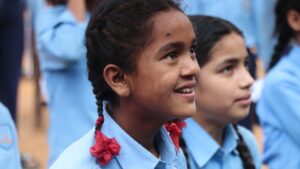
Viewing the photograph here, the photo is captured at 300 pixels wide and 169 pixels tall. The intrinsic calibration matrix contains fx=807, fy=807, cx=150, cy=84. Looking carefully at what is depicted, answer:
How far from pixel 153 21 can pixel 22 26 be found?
337 centimetres

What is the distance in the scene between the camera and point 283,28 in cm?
374

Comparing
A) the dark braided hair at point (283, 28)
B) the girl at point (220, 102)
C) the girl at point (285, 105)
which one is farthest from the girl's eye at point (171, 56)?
the dark braided hair at point (283, 28)

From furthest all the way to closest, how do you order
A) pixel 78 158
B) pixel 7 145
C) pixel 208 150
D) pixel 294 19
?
pixel 294 19, pixel 208 150, pixel 7 145, pixel 78 158

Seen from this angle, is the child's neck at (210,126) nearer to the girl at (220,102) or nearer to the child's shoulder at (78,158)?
the girl at (220,102)

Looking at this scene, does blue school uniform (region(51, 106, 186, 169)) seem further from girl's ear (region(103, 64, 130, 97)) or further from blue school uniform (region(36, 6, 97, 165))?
blue school uniform (region(36, 6, 97, 165))

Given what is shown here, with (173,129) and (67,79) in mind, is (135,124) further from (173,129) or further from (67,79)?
(67,79)

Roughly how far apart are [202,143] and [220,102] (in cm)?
17

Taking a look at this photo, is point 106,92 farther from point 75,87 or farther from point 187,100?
point 75,87

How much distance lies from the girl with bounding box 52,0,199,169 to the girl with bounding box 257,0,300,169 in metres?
1.35

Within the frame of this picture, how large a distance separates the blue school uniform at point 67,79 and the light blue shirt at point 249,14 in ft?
3.02

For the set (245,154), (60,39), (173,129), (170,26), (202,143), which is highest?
(60,39)

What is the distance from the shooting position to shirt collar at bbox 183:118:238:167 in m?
2.88

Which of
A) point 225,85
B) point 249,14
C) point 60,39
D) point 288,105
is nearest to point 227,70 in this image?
point 225,85

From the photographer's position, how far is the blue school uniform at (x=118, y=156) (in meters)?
2.07
